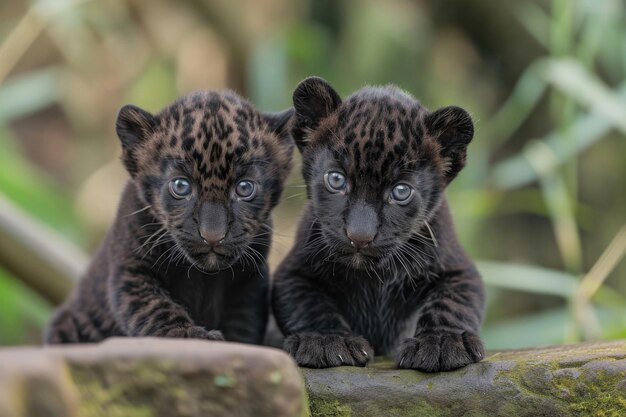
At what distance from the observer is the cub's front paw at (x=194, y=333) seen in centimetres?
518

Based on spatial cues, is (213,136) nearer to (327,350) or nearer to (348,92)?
(327,350)

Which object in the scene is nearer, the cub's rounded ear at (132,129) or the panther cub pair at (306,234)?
the panther cub pair at (306,234)

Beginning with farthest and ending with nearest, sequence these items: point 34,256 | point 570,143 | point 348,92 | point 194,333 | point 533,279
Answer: point 348,92, point 34,256, point 533,279, point 570,143, point 194,333

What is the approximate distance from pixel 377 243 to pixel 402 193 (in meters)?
0.35

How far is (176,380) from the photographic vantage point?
11.8 ft

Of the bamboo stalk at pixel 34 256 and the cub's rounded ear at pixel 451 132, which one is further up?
the cub's rounded ear at pixel 451 132

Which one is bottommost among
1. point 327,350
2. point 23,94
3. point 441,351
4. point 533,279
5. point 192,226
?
point 533,279

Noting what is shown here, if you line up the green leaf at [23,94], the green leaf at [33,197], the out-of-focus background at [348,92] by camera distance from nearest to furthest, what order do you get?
the out-of-focus background at [348,92], the green leaf at [33,197], the green leaf at [23,94]

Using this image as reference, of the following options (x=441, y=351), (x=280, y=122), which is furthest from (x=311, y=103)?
(x=441, y=351)

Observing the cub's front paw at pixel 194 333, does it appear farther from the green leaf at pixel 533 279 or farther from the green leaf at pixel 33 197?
the green leaf at pixel 33 197

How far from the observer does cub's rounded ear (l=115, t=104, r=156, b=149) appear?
19.3 ft

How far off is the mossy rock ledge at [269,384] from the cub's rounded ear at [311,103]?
1.52 meters

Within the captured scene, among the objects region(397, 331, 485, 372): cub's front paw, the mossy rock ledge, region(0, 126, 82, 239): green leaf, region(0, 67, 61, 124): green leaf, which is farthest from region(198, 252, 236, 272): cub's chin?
region(0, 67, 61, 124): green leaf

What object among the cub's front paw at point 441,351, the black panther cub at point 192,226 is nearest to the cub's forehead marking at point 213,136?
the black panther cub at point 192,226
